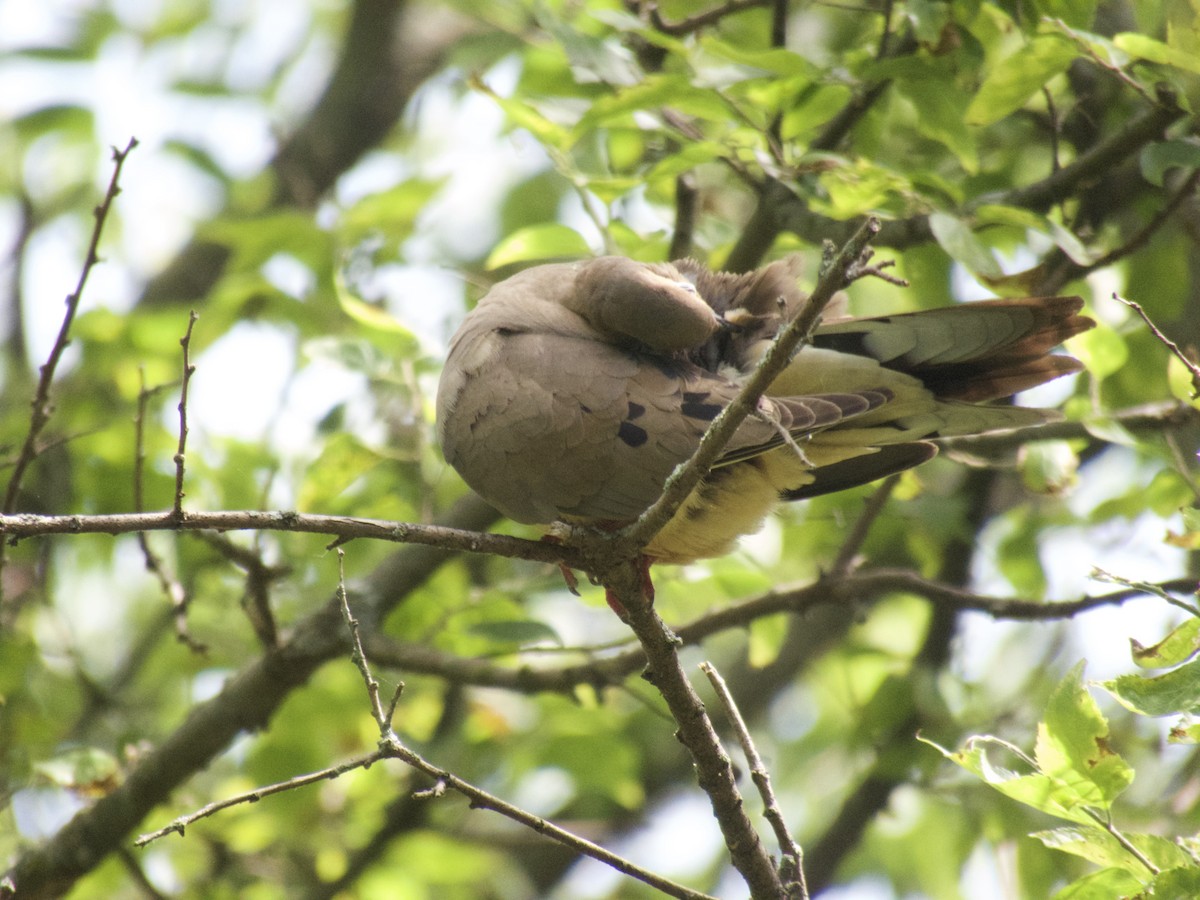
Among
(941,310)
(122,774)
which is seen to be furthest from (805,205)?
(122,774)

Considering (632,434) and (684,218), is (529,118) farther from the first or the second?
(632,434)

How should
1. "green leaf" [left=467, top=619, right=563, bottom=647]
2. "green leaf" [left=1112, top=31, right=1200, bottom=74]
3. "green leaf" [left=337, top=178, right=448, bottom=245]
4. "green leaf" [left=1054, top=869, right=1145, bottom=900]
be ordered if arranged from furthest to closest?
"green leaf" [left=337, top=178, right=448, bottom=245] → "green leaf" [left=467, top=619, right=563, bottom=647] → "green leaf" [left=1112, top=31, right=1200, bottom=74] → "green leaf" [left=1054, top=869, right=1145, bottom=900]

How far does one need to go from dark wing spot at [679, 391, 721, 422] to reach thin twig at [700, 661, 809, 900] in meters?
0.63

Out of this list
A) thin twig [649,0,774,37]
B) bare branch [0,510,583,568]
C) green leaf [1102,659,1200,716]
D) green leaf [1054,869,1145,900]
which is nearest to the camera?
bare branch [0,510,583,568]

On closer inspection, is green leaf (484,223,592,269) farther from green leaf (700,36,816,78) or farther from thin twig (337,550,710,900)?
thin twig (337,550,710,900)

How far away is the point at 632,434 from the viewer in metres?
2.93

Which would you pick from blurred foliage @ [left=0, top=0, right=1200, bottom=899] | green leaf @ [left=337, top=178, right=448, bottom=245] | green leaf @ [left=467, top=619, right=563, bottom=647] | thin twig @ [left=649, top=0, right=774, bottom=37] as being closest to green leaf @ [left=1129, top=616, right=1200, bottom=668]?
blurred foliage @ [left=0, top=0, right=1200, bottom=899]

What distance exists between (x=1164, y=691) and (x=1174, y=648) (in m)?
0.13

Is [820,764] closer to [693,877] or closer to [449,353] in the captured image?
[693,877]

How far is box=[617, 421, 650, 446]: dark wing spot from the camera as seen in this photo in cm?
291

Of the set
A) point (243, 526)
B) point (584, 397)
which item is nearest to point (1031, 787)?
point (584, 397)

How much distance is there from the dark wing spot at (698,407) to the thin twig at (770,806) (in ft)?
2.05

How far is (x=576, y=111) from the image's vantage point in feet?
13.5

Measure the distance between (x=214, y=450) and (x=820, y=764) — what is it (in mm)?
3423
